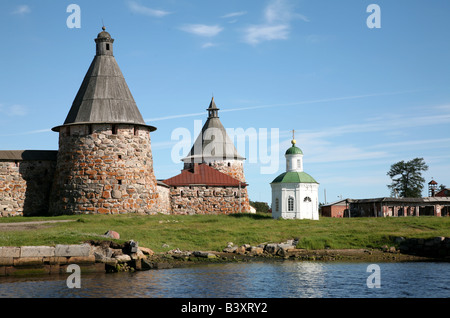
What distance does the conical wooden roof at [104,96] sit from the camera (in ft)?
136

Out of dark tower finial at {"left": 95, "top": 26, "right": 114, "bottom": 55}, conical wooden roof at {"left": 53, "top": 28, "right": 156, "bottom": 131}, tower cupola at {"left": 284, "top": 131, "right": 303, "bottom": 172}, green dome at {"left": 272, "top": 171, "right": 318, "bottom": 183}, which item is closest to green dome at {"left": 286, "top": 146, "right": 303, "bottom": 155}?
tower cupola at {"left": 284, "top": 131, "right": 303, "bottom": 172}

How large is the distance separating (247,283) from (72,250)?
25.1 feet

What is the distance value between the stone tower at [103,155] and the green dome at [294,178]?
1045 cm

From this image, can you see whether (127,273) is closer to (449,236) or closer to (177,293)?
(177,293)

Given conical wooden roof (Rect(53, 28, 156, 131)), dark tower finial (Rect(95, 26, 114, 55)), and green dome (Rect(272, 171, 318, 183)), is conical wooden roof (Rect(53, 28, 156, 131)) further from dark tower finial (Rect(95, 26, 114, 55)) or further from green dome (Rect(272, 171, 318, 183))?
green dome (Rect(272, 171, 318, 183))

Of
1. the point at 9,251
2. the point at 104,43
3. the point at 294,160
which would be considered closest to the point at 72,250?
the point at 9,251

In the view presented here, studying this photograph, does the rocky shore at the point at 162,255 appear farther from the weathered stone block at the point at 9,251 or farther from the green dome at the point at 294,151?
the green dome at the point at 294,151

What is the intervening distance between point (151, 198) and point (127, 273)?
19668mm

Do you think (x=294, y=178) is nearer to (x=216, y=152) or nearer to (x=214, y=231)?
(x=214, y=231)

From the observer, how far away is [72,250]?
77.0 feet

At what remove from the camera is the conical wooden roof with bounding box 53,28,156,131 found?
41.5 m

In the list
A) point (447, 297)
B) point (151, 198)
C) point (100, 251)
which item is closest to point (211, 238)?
point (100, 251)

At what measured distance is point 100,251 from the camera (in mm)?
24641

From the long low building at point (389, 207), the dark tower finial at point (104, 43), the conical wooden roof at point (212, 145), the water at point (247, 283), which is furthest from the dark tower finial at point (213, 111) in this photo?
the water at point (247, 283)
